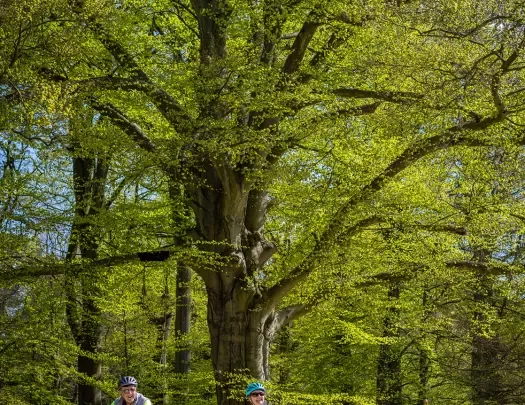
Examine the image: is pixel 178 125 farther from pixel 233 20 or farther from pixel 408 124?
→ pixel 408 124

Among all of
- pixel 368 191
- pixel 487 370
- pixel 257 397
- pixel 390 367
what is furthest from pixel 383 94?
pixel 390 367

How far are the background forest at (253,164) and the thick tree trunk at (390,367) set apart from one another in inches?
69.1

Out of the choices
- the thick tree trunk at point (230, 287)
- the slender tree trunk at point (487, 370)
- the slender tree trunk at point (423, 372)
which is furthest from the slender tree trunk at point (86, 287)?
the slender tree trunk at point (487, 370)

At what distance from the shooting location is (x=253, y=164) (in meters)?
11.3

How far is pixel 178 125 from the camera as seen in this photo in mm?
10836

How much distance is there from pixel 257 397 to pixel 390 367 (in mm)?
14089

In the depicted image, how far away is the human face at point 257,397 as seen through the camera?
19.7ft

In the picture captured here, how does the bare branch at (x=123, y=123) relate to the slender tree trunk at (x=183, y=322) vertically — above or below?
above

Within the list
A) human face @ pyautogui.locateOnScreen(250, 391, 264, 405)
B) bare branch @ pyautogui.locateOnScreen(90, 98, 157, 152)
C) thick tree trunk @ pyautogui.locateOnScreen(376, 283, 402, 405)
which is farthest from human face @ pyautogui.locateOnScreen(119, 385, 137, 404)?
thick tree trunk @ pyautogui.locateOnScreen(376, 283, 402, 405)

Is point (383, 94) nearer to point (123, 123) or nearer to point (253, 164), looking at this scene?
point (253, 164)

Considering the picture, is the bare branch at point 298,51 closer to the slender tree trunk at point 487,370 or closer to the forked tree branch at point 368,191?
the forked tree branch at point 368,191

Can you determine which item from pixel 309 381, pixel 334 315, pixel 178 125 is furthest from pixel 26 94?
pixel 309 381

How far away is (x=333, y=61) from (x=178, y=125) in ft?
9.77

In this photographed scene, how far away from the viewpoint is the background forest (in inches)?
353
